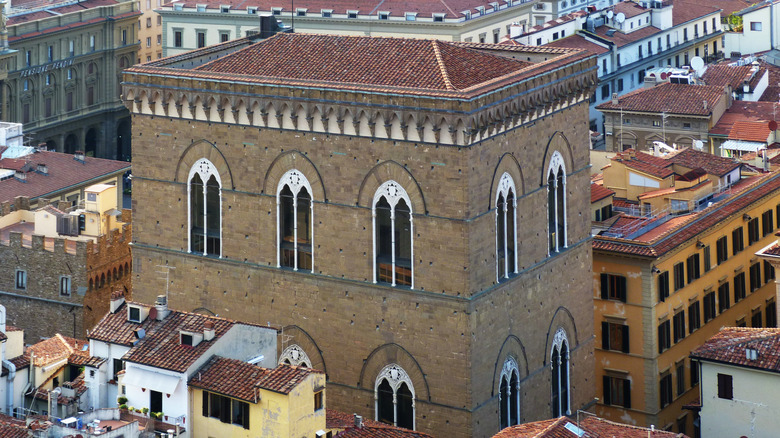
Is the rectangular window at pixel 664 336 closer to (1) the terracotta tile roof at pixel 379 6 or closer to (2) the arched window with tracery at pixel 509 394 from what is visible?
(2) the arched window with tracery at pixel 509 394

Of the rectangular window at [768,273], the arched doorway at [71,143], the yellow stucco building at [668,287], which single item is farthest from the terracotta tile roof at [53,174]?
the arched doorway at [71,143]

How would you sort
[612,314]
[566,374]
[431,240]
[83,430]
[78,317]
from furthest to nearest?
[78,317] < [612,314] < [566,374] < [431,240] < [83,430]

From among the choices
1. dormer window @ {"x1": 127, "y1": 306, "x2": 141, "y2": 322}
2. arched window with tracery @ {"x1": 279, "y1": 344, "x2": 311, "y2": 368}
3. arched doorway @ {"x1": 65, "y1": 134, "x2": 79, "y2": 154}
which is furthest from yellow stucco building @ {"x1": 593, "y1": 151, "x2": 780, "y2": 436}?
arched doorway @ {"x1": 65, "y1": 134, "x2": 79, "y2": 154}

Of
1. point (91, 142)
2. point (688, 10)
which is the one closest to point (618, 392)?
point (688, 10)

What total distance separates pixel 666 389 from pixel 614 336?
3.04 m

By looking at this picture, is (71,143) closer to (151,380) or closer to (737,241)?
(737,241)

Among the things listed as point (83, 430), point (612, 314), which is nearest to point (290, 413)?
point (83, 430)

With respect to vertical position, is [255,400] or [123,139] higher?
[255,400]

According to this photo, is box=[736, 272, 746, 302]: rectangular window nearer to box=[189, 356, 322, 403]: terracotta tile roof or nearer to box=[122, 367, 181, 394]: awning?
box=[189, 356, 322, 403]: terracotta tile roof

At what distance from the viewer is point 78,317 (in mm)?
80000

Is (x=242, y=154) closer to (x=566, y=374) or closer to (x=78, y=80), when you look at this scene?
(x=566, y=374)

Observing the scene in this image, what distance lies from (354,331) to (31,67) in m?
83.5

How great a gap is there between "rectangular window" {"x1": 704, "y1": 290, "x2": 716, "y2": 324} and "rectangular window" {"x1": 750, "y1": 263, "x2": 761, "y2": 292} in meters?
4.13

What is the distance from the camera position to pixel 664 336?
246ft
